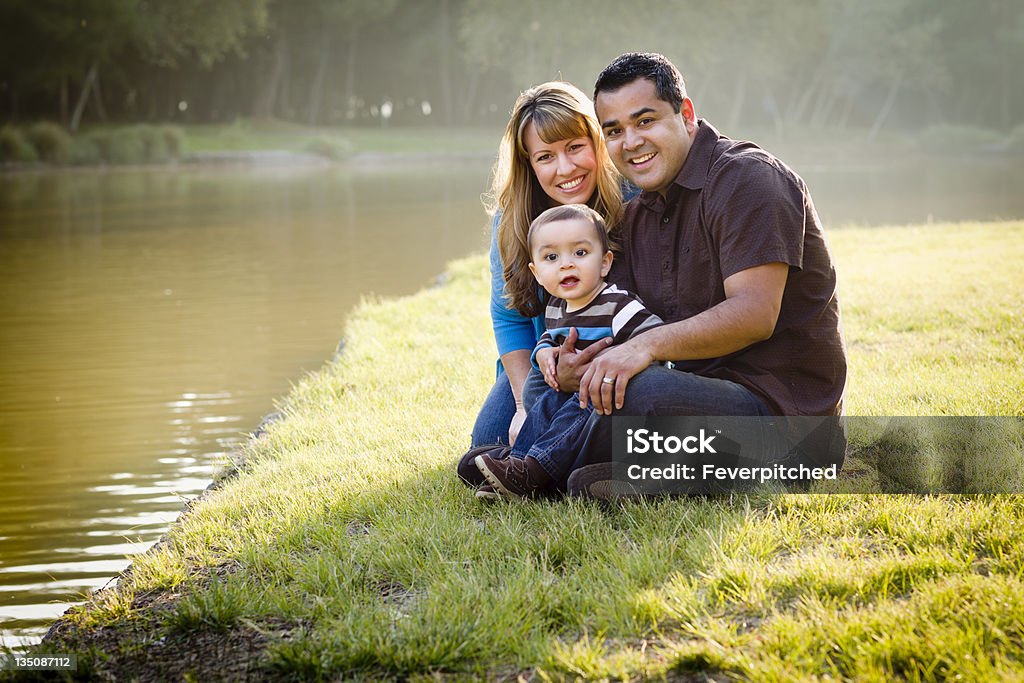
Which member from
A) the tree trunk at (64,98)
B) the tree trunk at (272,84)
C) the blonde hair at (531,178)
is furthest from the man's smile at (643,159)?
the tree trunk at (272,84)

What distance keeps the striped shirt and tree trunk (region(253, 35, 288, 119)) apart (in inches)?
2039

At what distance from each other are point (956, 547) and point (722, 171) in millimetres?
1436

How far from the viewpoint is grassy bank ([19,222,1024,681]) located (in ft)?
8.68

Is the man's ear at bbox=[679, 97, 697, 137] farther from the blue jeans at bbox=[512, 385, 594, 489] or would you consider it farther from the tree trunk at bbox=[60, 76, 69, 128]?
the tree trunk at bbox=[60, 76, 69, 128]

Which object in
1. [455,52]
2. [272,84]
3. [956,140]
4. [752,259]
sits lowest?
[752,259]

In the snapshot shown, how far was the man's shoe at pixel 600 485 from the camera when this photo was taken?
12.0ft

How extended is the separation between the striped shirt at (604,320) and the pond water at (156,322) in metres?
1.50

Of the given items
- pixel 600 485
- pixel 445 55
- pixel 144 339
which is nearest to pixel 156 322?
pixel 144 339

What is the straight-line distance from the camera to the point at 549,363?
3.79 meters

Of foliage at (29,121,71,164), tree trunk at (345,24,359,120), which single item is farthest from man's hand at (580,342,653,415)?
tree trunk at (345,24,359,120)

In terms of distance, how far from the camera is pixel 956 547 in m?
3.16

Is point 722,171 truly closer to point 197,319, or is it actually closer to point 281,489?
point 281,489

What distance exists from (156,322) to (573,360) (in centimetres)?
749

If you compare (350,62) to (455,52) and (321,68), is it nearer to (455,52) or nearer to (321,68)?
(321,68)
